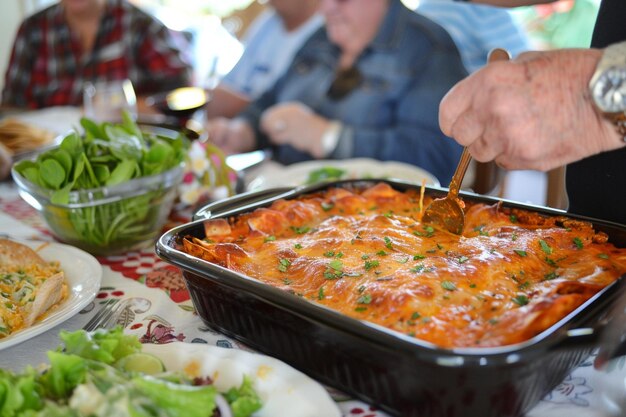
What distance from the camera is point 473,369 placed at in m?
0.74

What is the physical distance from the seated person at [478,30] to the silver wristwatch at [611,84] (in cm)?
195

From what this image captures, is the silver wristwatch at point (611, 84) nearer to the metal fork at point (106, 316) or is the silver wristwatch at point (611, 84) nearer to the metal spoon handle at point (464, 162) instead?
the metal spoon handle at point (464, 162)

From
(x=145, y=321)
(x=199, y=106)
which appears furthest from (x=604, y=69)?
(x=199, y=106)

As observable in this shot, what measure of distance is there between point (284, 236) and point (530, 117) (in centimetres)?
57

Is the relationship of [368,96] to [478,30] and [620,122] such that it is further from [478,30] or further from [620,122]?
[620,122]

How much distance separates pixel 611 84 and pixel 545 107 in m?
0.10

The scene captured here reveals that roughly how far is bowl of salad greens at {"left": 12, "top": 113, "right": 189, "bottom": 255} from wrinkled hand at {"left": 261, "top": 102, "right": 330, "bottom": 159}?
1120 millimetres

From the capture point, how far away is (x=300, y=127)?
8.75ft

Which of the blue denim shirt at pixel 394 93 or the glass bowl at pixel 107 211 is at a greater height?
the blue denim shirt at pixel 394 93

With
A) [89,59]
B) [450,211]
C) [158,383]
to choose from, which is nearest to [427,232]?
[450,211]

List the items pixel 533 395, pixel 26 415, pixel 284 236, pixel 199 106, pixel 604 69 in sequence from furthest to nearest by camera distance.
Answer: pixel 199 106 < pixel 284 236 < pixel 604 69 < pixel 533 395 < pixel 26 415

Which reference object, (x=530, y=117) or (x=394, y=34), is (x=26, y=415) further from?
(x=394, y=34)

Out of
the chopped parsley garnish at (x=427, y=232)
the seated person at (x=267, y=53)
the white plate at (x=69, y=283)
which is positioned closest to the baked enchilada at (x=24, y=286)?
the white plate at (x=69, y=283)

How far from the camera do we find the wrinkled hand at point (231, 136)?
2.85m
